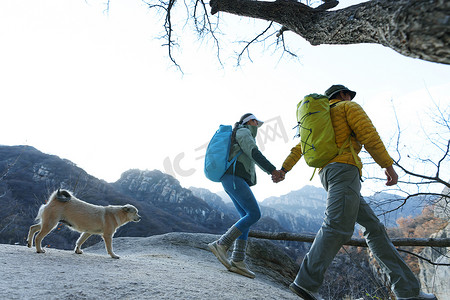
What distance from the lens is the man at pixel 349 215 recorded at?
2217 mm

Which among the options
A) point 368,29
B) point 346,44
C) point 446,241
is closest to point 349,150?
point 346,44

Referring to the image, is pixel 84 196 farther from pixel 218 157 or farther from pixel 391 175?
pixel 391 175

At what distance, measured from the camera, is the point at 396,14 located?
4.38ft

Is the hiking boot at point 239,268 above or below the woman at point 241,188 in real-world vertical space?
below

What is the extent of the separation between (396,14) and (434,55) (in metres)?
0.34

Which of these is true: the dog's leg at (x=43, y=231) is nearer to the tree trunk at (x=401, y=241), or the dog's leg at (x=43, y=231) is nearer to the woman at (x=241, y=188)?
the woman at (x=241, y=188)

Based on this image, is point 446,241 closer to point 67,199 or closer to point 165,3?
point 67,199

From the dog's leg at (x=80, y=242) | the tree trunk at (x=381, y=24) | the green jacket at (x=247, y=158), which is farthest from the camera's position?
the dog's leg at (x=80, y=242)

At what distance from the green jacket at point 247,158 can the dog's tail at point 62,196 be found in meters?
2.39

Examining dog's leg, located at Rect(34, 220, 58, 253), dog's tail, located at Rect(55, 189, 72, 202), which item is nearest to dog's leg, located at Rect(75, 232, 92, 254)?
dog's leg, located at Rect(34, 220, 58, 253)

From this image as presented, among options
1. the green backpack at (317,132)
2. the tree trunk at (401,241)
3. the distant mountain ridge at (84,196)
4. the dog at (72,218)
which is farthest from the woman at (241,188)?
the distant mountain ridge at (84,196)

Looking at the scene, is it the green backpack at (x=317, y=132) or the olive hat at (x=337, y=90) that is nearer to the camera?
the green backpack at (x=317, y=132)

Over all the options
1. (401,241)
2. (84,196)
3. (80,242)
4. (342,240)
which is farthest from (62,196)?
(84,196)

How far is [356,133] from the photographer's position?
243cm
